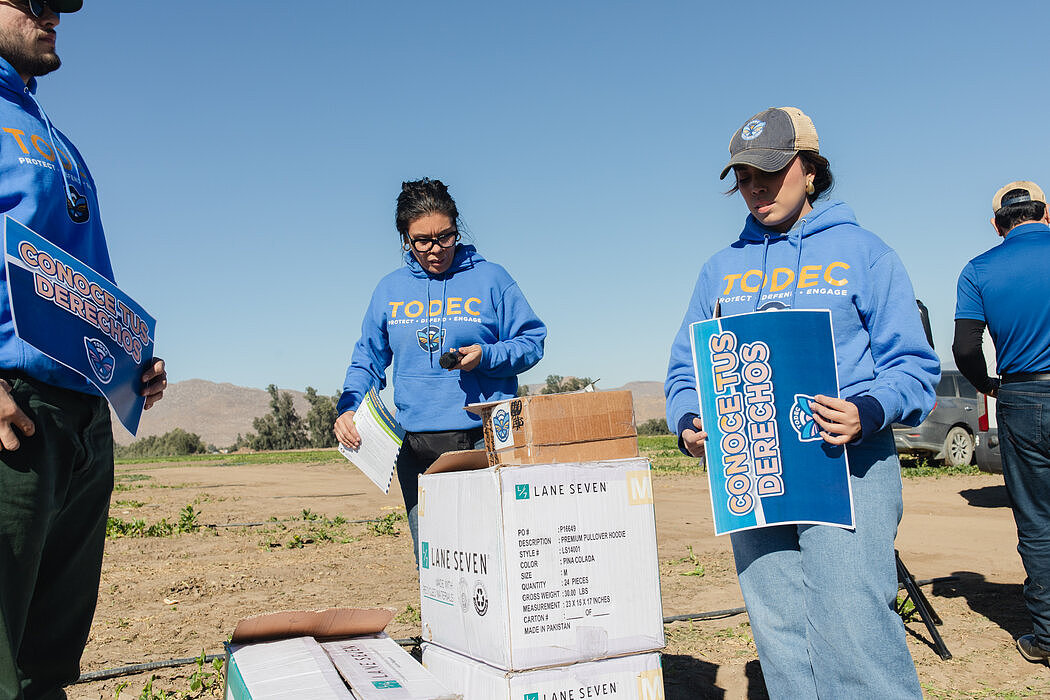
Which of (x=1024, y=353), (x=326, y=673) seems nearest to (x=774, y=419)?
(x=326, y=673)

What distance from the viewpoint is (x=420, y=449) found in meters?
3.31

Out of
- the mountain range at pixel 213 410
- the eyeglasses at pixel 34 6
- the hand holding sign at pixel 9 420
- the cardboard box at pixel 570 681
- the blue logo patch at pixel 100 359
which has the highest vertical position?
the mountain range at pixel 213 410

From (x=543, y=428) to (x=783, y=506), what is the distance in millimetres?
765

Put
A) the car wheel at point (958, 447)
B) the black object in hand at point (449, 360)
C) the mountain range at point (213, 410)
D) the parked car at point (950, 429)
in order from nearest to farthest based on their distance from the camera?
1. the black object in hand at point (449, 360)
2. the parked car at point (950, 429)
3. the car wheel at point (958, 447)
4. the mountain range at point (213, 410)

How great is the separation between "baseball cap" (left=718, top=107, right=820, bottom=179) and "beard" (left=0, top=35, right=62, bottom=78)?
196 cm

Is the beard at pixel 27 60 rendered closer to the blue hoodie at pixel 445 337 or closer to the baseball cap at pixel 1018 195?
the blue hoodie at pixel 445 337

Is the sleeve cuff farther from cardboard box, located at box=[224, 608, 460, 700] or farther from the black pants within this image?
the black pants

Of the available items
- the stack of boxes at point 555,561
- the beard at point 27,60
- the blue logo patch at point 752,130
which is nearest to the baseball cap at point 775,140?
the blue logo patch at point 752,130

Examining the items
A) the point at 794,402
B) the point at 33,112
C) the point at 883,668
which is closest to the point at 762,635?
the point at 883,668

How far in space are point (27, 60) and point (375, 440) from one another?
1.72 m

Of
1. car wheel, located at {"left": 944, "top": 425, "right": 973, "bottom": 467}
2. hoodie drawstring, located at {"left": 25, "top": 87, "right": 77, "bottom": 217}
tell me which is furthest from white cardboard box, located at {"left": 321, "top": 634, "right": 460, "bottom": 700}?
car wheel, located at {"left": 944, "top": 425, "right": 973, "bottom": 467}

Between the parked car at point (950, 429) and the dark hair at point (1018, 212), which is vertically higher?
the dark hair at point (1018, 212)

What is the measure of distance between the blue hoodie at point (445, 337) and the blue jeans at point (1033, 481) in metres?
2.42

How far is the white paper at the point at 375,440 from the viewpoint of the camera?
3176 millimetres
